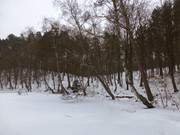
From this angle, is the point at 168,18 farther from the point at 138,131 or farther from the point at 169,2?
the point at 138,131

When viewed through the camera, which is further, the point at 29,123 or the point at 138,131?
the point at 29,123

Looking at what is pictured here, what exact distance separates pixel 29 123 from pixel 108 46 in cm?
2982

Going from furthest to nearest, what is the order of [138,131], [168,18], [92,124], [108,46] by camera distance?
1. [108,46]
2. [168,18]
3. [92,124]
4. [138,131]

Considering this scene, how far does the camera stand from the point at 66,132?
8930 mm

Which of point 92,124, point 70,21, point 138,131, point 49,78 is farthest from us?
point 49,78

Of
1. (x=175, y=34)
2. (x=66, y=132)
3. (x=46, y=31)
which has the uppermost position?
(x=46, y=31)

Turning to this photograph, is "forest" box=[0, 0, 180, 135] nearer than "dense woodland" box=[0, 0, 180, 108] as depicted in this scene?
Yes

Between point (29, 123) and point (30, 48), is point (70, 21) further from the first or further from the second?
point (30, 48)

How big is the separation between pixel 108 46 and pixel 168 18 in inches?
463

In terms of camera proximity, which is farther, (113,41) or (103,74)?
(113,41)

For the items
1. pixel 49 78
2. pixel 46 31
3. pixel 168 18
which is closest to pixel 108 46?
pixel 46 31

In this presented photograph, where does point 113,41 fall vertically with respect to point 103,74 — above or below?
above

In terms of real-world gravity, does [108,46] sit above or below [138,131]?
above

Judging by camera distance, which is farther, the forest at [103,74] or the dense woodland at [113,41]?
the dense woodland at [113,41]
